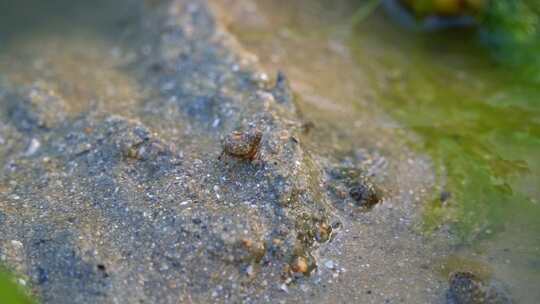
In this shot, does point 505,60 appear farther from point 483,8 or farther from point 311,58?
point 311,58

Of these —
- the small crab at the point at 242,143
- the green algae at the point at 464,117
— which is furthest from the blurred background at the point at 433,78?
the small crab at the point at 242,143

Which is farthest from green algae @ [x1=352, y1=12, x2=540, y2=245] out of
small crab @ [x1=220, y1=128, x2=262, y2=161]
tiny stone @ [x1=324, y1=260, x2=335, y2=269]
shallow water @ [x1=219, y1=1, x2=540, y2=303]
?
small crab @ [x1=220, y1=128, x2=262, y2=161]

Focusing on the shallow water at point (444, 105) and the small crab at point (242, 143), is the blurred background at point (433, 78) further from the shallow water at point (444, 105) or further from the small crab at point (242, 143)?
the small crab at point (242, 143)

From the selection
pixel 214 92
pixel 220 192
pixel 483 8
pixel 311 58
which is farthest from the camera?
pixel 483 8

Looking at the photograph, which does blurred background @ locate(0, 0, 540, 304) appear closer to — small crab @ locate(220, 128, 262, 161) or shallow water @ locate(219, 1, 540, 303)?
shallow water @ locate(219, 1, 540, 303)

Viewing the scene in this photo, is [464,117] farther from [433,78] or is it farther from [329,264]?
[329,264]

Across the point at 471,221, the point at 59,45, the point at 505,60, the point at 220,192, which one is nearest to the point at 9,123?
the point at 59,45

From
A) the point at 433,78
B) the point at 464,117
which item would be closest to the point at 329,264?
the point at 464,117
